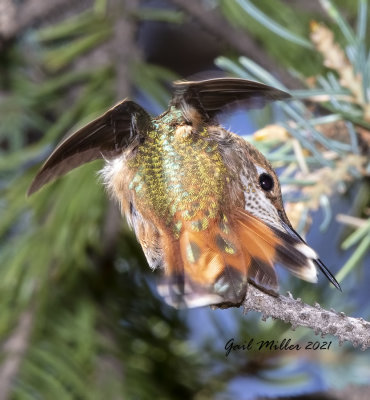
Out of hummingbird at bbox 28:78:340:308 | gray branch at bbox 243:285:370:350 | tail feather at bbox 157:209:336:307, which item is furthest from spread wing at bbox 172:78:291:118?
gray branch at bbox 243:285:370:350

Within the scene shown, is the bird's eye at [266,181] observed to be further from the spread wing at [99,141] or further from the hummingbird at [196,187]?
the spread wing at [99,141]

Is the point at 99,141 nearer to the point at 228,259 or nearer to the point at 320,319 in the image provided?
the point at 228,259

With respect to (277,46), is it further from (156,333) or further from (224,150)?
(156,333)

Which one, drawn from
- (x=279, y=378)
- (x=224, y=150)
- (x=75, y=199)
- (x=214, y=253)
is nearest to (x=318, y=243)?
(x=279, y=378)

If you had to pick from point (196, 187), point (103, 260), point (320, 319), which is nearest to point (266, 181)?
point (196, 187)

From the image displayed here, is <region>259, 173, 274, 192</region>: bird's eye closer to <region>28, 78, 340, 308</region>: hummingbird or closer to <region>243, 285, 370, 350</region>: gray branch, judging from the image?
<region>28, 78, 340, 308</region>: hummingbird

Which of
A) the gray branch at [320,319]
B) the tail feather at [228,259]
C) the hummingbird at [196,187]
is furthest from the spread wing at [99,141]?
the gray branch at [320,319]
